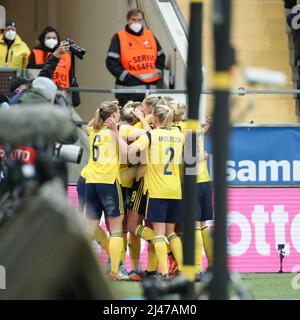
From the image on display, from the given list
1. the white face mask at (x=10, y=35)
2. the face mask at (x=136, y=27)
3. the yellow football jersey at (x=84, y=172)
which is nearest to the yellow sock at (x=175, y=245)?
the yellow football jersey at (x=84, y=172)

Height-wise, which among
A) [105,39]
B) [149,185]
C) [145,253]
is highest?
[105,39]

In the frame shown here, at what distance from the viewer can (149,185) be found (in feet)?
42.6

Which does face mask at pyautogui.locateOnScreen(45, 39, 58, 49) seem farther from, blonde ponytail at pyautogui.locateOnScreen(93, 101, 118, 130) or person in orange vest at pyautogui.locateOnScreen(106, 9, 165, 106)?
blonde ponytail at pyautogui.locateOnScreen(93, 101, 118, 130)

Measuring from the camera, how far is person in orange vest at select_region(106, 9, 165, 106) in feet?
49.6

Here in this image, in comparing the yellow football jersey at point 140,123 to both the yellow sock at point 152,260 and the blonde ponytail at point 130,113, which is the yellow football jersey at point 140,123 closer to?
the blonde ponytail at point 130,113

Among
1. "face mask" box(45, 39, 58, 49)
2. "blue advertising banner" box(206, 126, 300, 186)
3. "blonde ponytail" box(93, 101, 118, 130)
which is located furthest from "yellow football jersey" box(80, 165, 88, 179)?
"face mask" box(45, 39, 58, 49)

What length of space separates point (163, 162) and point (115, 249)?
114 cm

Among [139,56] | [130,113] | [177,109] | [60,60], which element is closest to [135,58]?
[139,56]

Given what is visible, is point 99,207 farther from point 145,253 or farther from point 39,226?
point 39,226

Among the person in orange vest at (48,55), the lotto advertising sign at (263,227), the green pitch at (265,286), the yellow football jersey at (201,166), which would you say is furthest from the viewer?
the person in orange vest at (48,55)

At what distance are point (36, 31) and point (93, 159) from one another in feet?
39.9

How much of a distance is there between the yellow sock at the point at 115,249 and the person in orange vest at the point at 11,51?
14.3 ft

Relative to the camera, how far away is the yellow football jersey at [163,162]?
12773mm
